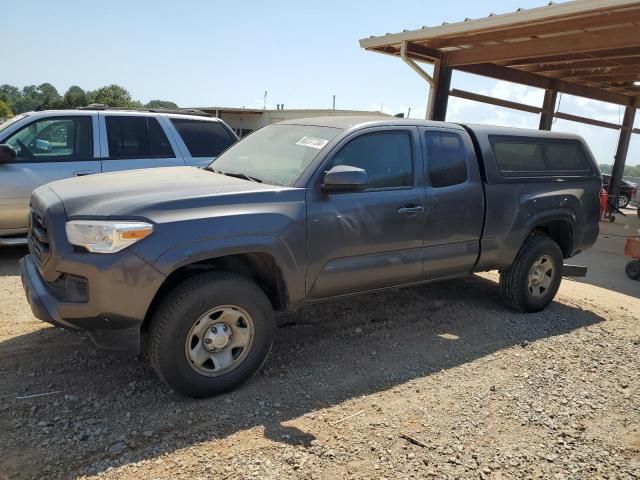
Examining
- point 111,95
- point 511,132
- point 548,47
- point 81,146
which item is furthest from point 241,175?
point 111,95

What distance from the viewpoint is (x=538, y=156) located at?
5574mm

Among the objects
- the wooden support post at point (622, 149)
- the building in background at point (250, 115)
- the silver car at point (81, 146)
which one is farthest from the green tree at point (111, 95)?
the silver car at point (81, 146)

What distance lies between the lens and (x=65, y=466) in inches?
108

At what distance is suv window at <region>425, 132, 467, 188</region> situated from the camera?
4.62 metres

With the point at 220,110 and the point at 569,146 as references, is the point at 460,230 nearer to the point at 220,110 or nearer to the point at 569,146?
the point at 569,146

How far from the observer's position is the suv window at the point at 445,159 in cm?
462

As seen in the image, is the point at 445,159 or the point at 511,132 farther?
the point at 511,132

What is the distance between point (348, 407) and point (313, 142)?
2.00m

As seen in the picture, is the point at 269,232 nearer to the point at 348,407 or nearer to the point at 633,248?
the point at 348,407

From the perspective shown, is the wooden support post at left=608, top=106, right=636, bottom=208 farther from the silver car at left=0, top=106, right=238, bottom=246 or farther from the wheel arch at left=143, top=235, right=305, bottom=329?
the wheel arch at left=143, top=235, right=305, bottom=329

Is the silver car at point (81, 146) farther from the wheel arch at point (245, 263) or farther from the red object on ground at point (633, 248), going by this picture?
the red object on ground at point (633, 248)

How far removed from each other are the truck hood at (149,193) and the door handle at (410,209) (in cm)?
105

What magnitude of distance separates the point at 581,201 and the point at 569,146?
2.07ft

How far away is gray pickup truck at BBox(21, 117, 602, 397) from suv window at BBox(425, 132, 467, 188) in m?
0.01
